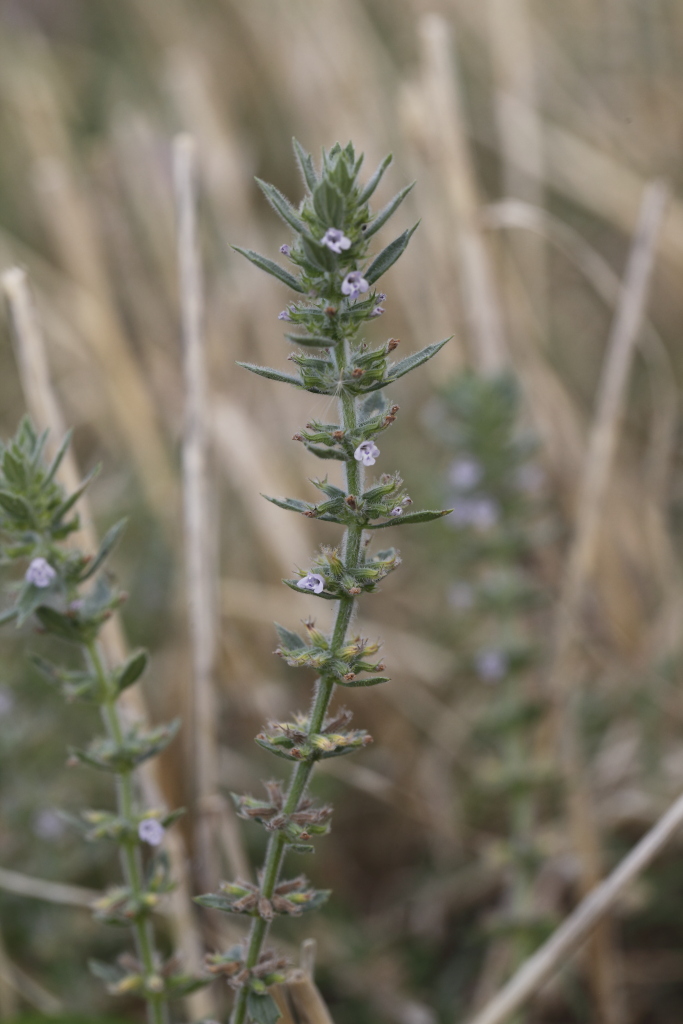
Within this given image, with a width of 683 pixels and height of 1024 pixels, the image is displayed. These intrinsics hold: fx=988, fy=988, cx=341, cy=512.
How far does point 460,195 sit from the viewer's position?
13.1 feet

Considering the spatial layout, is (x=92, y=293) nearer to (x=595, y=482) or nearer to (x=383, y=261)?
(x=595, y=482)

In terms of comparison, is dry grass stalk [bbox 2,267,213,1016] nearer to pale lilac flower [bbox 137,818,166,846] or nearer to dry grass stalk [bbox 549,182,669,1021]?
pale lilac flower [bbox 137,818,166,846]

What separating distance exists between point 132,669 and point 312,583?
1.80 feet

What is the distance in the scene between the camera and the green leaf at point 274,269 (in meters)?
1.48

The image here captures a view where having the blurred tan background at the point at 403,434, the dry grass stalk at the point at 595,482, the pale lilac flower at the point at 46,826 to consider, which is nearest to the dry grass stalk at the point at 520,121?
the blurred tan background at the point at 403,434

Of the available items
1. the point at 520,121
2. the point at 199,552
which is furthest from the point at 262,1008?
the point at 520,121

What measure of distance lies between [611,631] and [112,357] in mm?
2648

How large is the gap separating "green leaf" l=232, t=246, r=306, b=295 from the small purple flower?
0.27 feet

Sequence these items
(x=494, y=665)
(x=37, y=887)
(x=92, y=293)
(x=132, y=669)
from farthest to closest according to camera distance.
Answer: (x=92, y=293), (x=494, y=665), (x=37, y=887), (x=132, y=669)

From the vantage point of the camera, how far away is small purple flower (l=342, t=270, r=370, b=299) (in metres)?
1.48

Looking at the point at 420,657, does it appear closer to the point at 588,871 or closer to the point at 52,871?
the point at 588,871

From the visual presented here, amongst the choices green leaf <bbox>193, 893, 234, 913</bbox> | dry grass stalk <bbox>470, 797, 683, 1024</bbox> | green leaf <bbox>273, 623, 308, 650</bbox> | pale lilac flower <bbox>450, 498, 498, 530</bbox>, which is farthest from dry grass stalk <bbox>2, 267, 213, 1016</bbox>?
pale lilac flower <bbox>450, 498, 498, 530</bbox>

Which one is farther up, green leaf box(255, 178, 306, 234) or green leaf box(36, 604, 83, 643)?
green leaf box(255, 178, 306, 234)

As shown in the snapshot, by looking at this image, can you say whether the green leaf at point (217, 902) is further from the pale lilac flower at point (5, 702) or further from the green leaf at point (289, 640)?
the pale lilac flower at point (5, 702)
